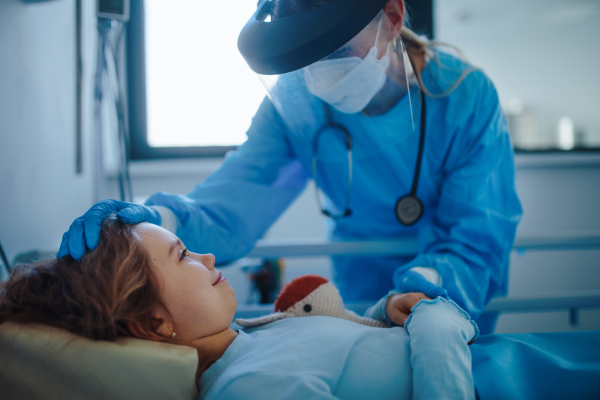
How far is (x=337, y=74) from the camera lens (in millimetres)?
799

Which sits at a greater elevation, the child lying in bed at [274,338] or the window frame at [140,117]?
the window frame at [140,117]

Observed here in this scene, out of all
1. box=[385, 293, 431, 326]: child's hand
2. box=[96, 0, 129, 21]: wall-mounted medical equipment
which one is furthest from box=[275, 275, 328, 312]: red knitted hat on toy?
box=[96, 0, 129, 21]: wall-mounted medical equipment

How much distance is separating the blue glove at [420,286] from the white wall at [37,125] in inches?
41.6

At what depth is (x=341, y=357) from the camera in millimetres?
623

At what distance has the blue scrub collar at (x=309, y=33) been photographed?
2.19 feet

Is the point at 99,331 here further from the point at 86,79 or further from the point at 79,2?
the point at 86,79

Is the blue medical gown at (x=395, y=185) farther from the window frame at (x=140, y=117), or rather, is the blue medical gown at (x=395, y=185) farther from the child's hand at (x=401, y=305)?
the window frame at (x=140, y=117)

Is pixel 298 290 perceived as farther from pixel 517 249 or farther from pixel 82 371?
pixel 517 249

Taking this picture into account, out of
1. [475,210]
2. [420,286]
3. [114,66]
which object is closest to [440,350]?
[420,286]

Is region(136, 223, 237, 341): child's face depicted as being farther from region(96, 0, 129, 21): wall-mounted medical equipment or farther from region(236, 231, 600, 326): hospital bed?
region(96, 0, 129, 21): wall-mounted medical equipment

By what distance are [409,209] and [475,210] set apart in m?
0.18

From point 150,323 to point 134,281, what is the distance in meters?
0.09

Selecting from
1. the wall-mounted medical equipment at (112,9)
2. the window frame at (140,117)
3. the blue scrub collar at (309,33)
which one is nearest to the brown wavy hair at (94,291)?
the blue scrub collar at (309,33)

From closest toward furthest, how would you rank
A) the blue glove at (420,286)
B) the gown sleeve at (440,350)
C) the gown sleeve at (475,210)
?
the gown sleeve at (440,350)
the blue glove at (420,286)
the gown sleeve at (475,210)
